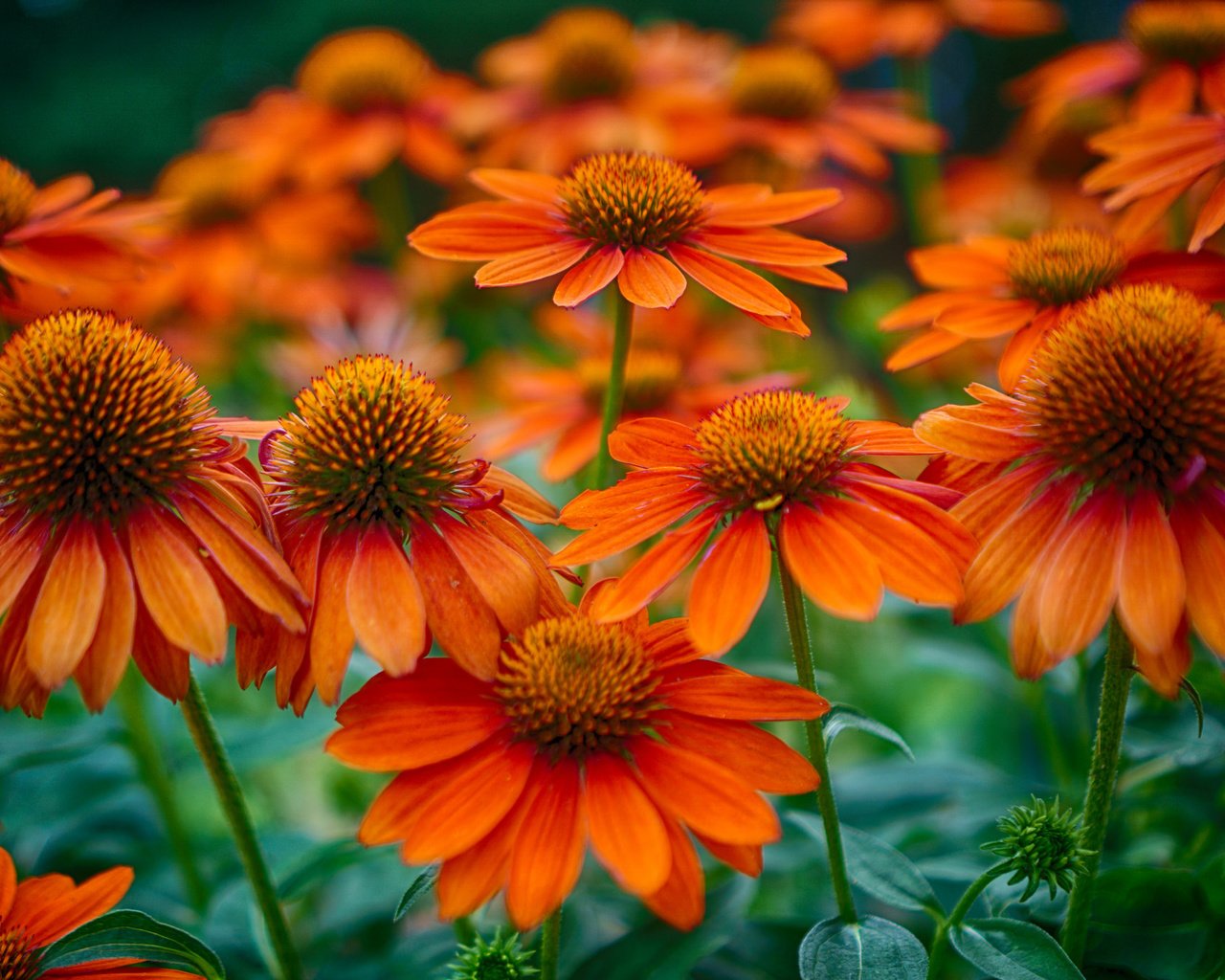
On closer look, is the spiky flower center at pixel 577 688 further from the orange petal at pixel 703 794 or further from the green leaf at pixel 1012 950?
the green leaf at pixel 1012 950

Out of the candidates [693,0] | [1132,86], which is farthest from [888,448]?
[693,0]

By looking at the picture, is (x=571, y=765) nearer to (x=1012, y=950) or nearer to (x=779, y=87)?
(x=1012, y=950)

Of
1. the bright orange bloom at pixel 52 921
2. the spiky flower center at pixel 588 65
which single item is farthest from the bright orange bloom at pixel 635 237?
the spiky flower center at pixel 588 65

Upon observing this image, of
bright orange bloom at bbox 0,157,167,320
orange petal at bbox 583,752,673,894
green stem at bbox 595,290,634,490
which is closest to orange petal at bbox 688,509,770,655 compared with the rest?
orange petal at bbox 583,752,673,894

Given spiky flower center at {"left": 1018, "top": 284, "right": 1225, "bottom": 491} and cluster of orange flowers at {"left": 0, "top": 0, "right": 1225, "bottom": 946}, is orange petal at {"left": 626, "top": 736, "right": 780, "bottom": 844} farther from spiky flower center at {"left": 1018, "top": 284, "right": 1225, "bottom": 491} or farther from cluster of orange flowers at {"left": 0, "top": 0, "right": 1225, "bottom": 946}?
spiky flower center at {"left": 1018, "top": 284, "right": 1225, "bottom": 491}

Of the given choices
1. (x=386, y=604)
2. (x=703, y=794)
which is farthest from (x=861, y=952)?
(x=386, y=604)

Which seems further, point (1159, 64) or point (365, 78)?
point (365, 78)
